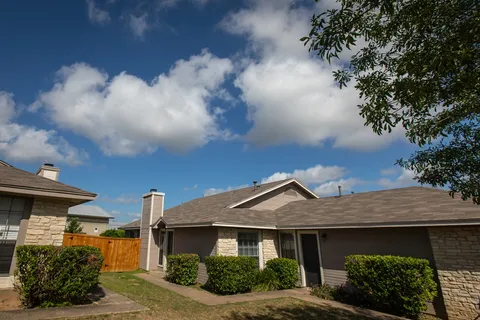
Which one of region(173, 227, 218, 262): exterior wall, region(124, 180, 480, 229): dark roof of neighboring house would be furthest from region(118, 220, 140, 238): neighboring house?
region(173, 227, 218, 262): exterior wall

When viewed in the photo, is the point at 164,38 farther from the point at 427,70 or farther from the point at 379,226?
the point at 379,226

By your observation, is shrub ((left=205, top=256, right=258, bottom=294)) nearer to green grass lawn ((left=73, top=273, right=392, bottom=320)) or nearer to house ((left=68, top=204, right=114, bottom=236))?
green grass lawn ((left=73, top=273, right=392, bottom=320))

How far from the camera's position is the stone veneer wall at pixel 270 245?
13449 millimetres

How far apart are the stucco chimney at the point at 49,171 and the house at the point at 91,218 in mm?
25002

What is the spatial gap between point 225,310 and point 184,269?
503cm

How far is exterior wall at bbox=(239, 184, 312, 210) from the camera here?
627 inches

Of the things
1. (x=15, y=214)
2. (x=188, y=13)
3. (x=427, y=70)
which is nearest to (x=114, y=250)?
(x=15, y=214)

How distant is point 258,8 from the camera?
25.8 ft

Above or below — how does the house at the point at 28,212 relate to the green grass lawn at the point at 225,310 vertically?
above

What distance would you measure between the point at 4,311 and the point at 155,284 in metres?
6.54

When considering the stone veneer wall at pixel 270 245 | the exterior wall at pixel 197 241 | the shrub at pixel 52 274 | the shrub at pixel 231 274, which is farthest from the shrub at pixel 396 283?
the shrub at pixel 52 274

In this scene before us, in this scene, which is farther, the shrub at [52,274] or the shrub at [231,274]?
the shrub at [231,274]

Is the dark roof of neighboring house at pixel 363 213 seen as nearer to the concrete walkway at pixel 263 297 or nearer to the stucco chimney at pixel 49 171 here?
the concrete walkway at pixel 263 297

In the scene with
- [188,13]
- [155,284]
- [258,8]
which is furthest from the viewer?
[155,284]
